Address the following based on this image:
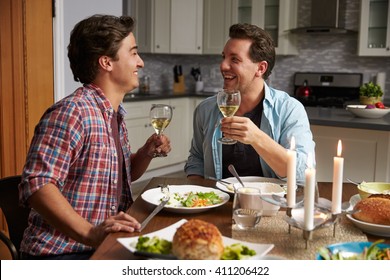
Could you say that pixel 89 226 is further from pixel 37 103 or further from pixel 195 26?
pixel 195 26

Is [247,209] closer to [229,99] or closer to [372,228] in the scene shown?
[372,228]

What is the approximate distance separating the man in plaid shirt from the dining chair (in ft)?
0.45

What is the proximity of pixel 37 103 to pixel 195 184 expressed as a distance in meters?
1.44

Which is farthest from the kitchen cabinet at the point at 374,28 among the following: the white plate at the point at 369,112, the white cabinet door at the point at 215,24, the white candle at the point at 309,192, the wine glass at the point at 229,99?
the white candle at the point at 309,192

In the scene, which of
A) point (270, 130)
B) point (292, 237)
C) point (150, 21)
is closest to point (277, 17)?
point (150, 21)

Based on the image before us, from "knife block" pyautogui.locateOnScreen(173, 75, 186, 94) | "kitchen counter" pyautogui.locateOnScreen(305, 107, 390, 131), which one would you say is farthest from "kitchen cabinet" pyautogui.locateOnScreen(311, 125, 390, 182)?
"knife block" pyautogui.locateOnScreen(173, 75, 186, 94)

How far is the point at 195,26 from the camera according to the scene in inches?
234

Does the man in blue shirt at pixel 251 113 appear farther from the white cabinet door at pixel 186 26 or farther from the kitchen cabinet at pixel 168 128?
the white cabinet door at pixel 186 26

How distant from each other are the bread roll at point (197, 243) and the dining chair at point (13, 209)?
0.86 metres

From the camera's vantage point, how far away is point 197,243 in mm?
1033

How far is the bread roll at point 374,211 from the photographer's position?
1.34 metres

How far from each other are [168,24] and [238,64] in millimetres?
3661

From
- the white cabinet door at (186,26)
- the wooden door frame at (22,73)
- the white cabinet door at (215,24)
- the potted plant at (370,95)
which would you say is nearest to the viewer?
the wooden door frame at (22,73)
